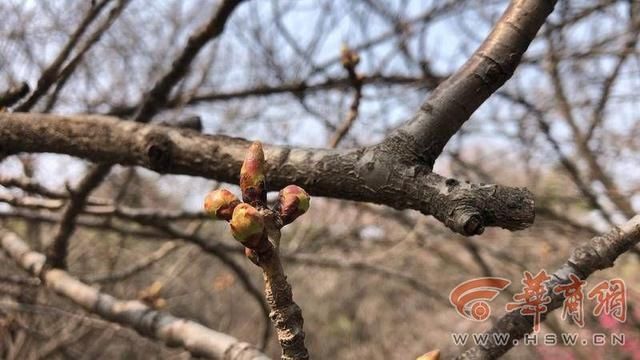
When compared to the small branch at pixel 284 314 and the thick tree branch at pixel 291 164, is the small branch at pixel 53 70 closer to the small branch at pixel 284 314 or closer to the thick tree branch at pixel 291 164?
the thick tree branch at pixel 291 164

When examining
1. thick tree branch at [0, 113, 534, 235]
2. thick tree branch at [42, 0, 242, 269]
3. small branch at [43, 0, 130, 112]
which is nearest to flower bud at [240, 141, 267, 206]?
thick tree branch at [0, 113, 534, 235]

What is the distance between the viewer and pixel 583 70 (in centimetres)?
370

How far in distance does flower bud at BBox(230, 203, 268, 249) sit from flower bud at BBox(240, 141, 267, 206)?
0.18ft

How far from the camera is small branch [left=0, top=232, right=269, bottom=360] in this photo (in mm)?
1465

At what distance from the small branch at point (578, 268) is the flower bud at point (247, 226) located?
0.49 metres

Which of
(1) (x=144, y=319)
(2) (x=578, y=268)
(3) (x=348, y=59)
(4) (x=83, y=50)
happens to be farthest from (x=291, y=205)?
(4) (x=83, y=50)

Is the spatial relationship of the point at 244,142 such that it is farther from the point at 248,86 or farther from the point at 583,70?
the point at 583,70

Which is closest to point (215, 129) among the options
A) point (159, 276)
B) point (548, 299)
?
point (159, 276)

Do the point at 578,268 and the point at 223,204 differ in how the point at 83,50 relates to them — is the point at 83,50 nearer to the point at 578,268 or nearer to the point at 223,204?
the point at 223,204

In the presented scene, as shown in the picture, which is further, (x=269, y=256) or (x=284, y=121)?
(x=284, y=121)

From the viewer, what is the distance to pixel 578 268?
1.07m

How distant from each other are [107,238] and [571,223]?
12.2ft

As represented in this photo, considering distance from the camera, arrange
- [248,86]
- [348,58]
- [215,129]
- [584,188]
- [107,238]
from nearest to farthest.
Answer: [348,58] < [584,188] < [248,86] < [215,129] < [107,238]

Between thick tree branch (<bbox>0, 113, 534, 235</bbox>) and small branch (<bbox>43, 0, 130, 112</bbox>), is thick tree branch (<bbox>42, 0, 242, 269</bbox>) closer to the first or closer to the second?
small branch (<bbox>43, 0, 130, 112</bbox>)
